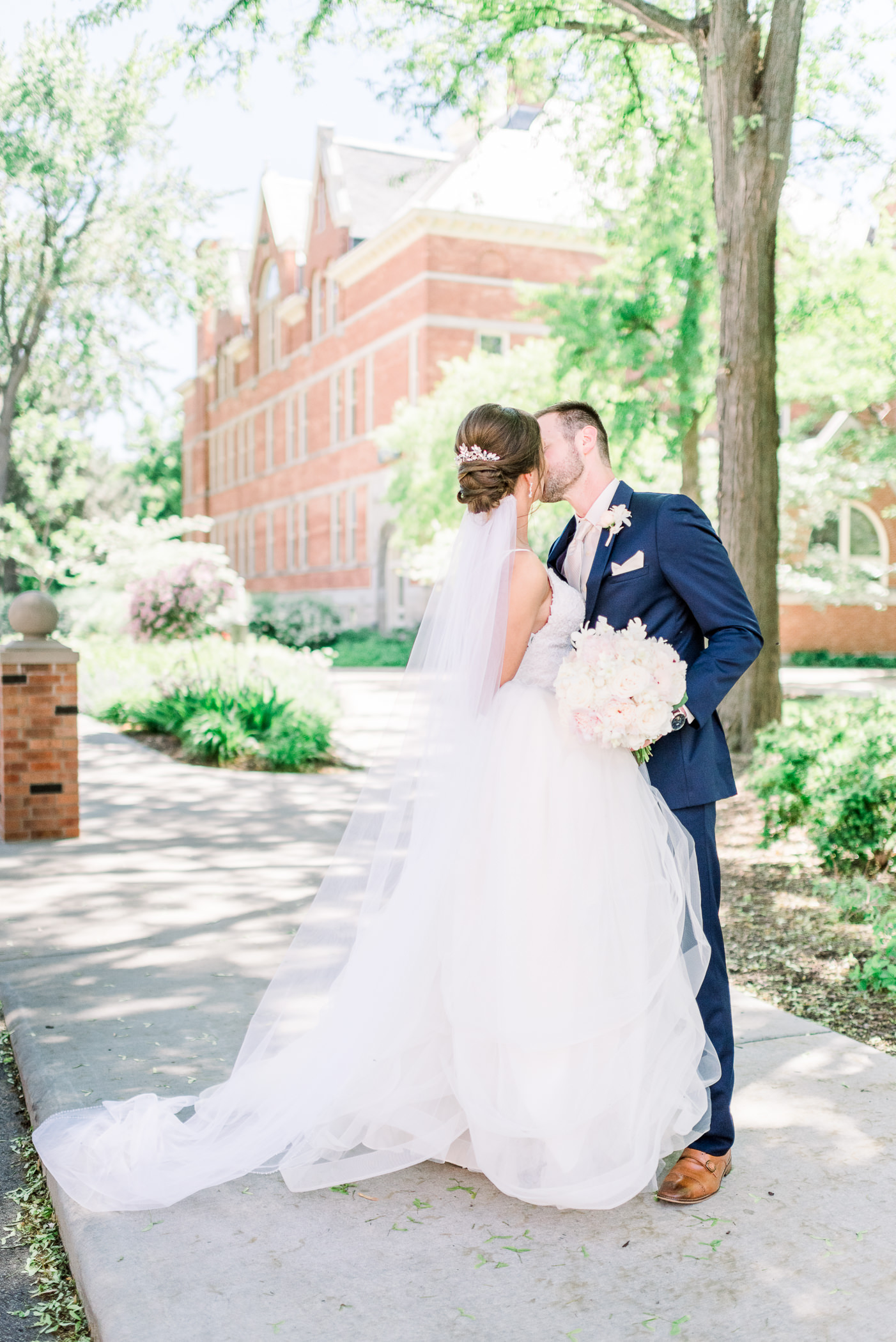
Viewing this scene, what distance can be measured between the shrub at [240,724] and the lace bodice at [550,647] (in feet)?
25.8

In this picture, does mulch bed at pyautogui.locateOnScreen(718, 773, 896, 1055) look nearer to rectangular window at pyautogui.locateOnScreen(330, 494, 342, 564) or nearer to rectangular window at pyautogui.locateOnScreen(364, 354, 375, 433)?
rectangular window at pyautogui.locateOnScreen(364, 354, 375, 433)

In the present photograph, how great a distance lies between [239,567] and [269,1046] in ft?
146

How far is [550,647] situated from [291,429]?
38.1m

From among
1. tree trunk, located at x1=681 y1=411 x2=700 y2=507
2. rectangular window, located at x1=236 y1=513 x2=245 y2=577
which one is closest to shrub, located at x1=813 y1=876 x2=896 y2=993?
tree trunk, located at x1=681 y1=411 x2=700 y2=507

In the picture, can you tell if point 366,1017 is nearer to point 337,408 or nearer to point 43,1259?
point 43,1259

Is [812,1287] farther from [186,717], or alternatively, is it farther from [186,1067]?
[186,717]

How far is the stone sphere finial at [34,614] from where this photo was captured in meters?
7.32

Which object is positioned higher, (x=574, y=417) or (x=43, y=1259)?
(x=574, y=417)

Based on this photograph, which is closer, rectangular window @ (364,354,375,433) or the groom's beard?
the groom's beard

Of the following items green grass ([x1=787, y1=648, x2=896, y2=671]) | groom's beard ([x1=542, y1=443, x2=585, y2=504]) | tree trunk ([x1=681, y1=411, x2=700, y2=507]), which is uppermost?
tree trunk ([x1=681, y1=411, x2=700, y2=507])

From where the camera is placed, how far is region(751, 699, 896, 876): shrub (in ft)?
20.2

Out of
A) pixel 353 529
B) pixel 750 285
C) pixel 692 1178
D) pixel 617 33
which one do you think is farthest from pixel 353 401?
pixel 692 1178

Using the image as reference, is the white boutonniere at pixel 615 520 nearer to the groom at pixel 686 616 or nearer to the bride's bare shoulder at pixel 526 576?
the groom at pixel 686 616

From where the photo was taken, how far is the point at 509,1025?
302 cm
